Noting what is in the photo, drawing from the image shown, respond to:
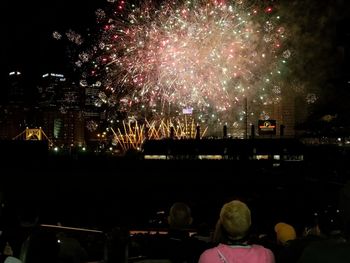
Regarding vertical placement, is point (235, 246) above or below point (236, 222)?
below

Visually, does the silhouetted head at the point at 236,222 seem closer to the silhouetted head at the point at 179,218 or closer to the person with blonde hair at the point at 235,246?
the person with blonde hair at the point at 235,246

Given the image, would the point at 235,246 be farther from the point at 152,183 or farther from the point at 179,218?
the point at 152,183

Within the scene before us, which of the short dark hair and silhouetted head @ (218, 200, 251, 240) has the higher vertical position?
silhouetted head @ (218, 200, 251, 240)

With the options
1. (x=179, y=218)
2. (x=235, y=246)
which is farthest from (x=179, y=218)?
(x=235, y=246)

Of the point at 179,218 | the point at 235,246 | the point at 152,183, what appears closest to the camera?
the point at 235,246

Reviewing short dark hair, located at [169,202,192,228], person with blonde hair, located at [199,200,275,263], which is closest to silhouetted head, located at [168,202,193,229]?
short dark hair, located at [169,202,192,228]

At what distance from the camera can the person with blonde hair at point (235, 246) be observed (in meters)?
3.37

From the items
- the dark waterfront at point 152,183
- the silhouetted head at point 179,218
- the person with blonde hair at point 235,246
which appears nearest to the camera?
the person with blonde hair at point 235,246

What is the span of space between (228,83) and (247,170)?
35.2ft

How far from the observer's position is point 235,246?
11.3 ft

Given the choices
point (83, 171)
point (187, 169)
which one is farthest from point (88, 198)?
point (187, 169)

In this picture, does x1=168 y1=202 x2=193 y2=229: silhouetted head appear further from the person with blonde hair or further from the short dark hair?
the person with blonde hair

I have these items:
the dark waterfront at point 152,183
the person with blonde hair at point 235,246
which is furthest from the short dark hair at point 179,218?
the dark waterfront at point 152,183

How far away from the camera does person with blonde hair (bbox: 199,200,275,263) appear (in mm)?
3369
